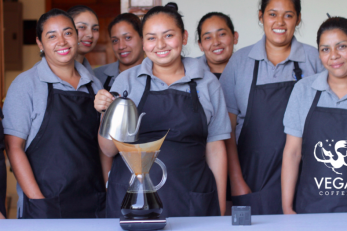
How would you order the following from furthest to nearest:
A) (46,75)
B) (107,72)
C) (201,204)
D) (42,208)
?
1. (107,72)
2. (46,75)
3. (42,208)
4. (201,204)

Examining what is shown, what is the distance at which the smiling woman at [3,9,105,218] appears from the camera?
194cm

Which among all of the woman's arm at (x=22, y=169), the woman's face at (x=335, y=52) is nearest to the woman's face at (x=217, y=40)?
the woman's face at (x=335, y=52)

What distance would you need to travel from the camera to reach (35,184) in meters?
1.93

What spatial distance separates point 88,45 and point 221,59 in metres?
0.87

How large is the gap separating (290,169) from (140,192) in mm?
974

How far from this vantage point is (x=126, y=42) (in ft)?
9.02

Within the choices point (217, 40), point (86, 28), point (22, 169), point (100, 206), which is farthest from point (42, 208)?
point (217, 40)

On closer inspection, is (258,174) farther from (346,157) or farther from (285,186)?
(346,157)

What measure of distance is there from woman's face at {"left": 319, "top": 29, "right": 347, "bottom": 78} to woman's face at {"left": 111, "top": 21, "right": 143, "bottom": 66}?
126cm

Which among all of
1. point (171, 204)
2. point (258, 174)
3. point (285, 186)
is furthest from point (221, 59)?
point (171, 204)

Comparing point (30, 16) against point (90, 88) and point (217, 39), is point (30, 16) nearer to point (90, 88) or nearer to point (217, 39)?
point (217, 39)

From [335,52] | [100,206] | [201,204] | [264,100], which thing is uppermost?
[335,52]

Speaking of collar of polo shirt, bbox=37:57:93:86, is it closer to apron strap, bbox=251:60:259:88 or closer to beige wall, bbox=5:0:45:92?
apron strap, bbox=251:60:259:88

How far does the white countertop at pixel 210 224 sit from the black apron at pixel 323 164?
0.37 meters
